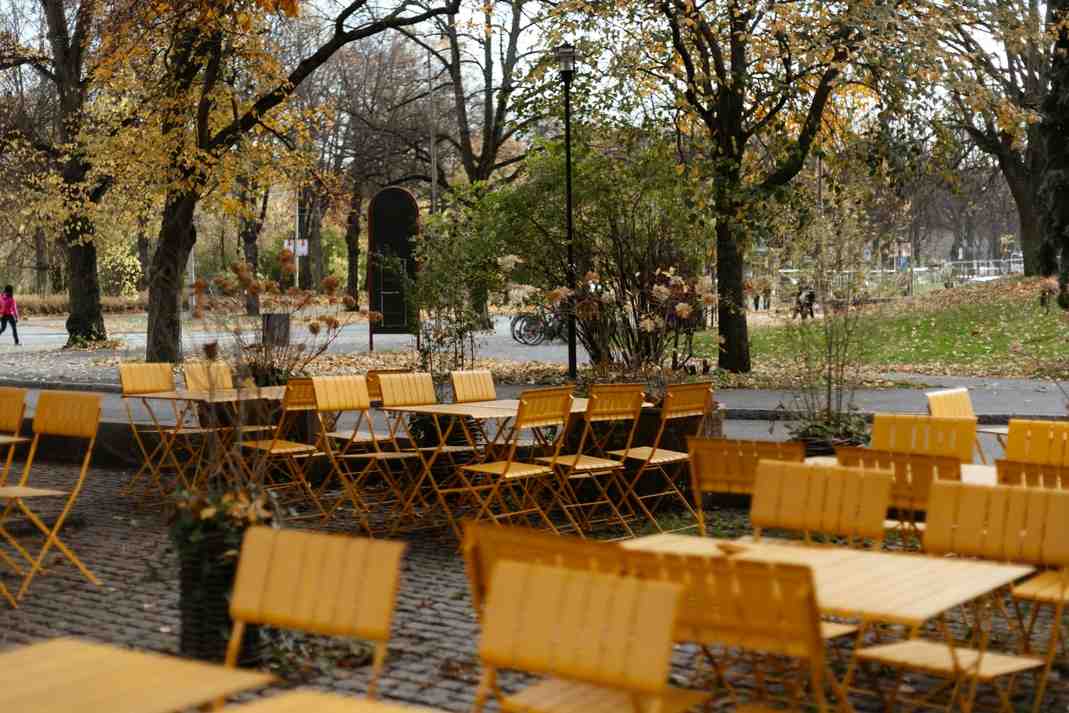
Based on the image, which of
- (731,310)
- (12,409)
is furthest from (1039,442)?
(731,310)

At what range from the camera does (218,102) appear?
27719 mm

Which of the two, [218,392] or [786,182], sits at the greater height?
[786,182]

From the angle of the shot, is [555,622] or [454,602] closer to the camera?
[555,622]

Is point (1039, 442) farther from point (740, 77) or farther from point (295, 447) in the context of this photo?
point (740, 77)

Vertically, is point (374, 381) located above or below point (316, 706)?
above

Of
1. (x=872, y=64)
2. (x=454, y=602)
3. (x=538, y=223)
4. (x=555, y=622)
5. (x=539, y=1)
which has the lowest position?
(x=454, y=602)

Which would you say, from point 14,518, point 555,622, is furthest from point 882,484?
point 14,518

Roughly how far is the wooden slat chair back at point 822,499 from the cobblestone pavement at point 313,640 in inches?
28.8

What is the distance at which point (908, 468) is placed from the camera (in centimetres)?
762

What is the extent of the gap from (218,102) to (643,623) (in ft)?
82.1

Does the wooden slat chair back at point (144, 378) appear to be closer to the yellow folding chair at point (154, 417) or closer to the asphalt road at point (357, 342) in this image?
the yellow folding chair at point (154, 417)

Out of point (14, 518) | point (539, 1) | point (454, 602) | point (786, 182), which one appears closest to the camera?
point (454, 602)

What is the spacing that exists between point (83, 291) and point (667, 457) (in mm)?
28474

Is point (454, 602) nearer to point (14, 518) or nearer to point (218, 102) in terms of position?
point (14, 518)
